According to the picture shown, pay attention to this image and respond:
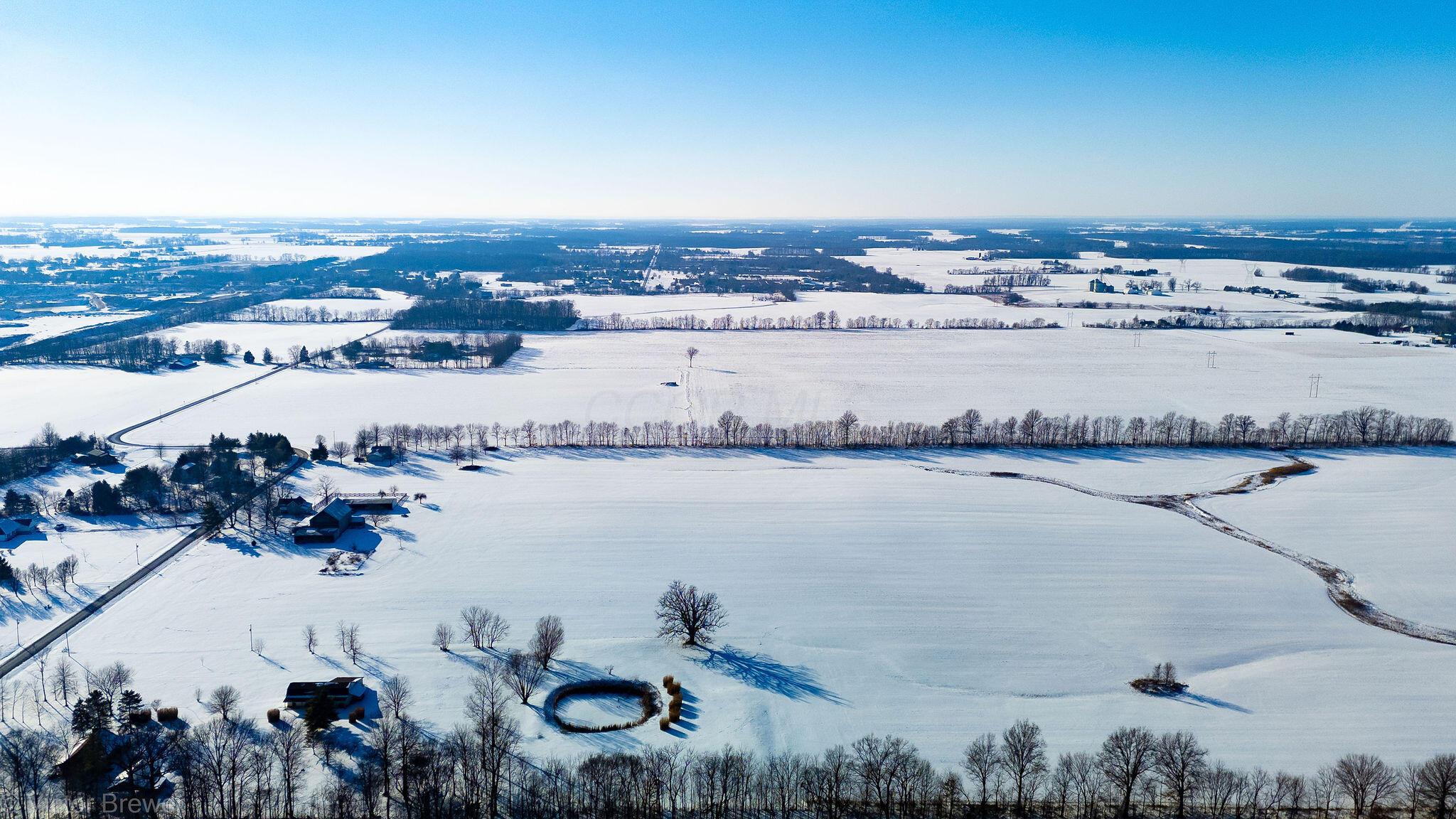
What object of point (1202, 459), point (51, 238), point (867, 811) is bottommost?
point (867, 811)

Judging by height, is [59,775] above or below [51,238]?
below

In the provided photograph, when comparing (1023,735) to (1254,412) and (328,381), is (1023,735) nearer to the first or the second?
(1254,412)

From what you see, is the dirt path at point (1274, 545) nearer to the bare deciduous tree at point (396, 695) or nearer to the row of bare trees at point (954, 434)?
the row of bare trees at point (954, 434)

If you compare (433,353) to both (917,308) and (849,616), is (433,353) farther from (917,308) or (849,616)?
(917,308)

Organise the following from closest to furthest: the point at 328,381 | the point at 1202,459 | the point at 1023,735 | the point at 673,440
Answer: the point at 1023,735 → the point at 1202,459 → the point at 673,440 → the point at 328,381

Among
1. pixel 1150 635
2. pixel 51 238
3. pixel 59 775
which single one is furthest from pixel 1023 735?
pixel 51 238

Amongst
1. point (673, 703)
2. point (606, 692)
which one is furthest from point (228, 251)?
point (673, 703)

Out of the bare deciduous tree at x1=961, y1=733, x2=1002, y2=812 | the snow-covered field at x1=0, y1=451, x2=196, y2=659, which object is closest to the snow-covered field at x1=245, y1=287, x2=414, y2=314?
the snow-covered field at x1=0, y1=451, x2=196, y2=659
